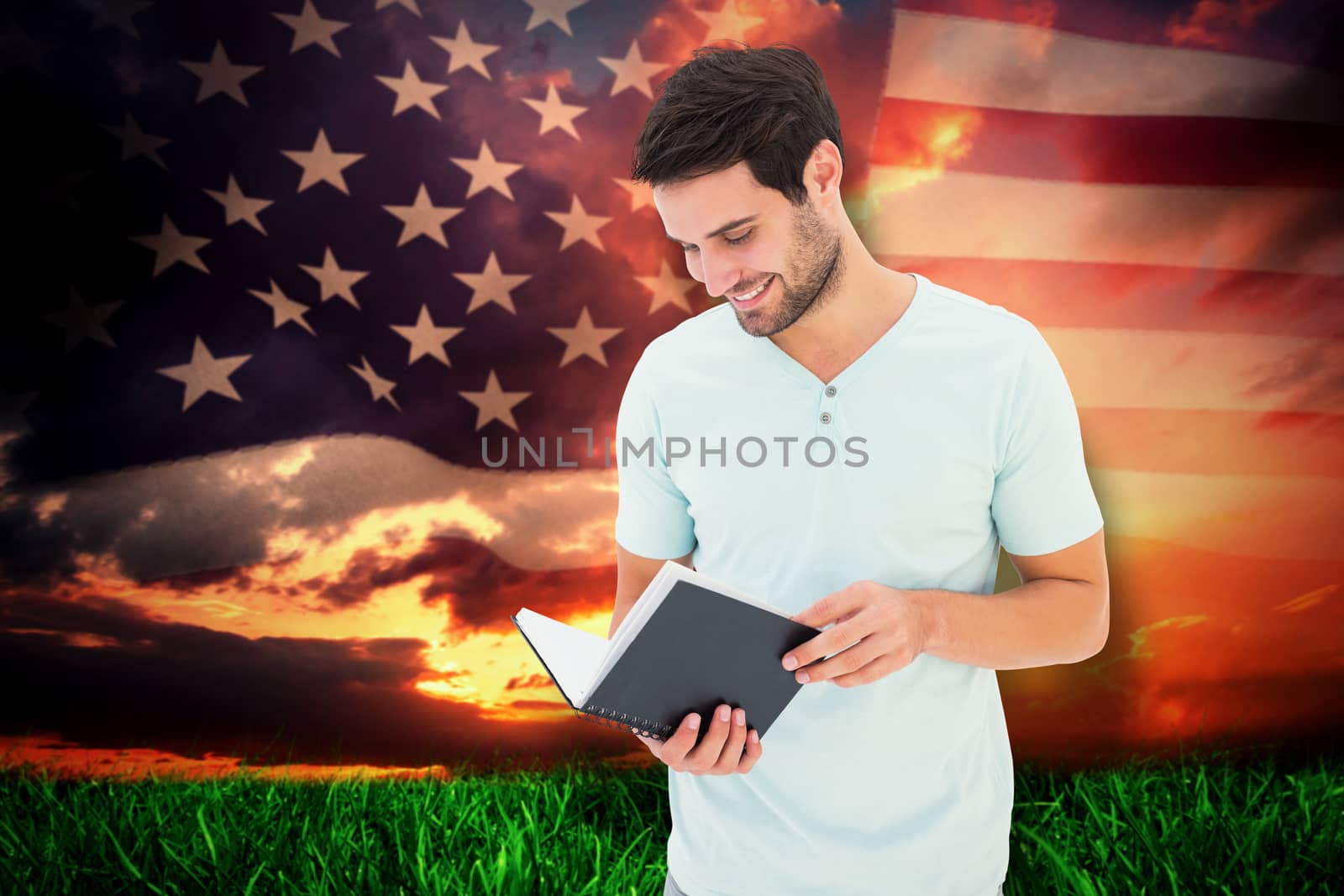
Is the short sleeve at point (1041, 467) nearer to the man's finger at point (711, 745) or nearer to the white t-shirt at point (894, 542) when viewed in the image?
the white t-shirt at point (894, 542)

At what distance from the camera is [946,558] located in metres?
1.05

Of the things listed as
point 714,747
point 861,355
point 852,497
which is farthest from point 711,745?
point 861,355

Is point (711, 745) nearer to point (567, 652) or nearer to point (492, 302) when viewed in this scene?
point (567, 652)

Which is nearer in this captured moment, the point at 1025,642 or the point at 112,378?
the point at 1025,642

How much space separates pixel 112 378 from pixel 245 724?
95 centimetres

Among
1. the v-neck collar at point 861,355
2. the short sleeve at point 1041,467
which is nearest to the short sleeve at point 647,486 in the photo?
the v-neck collar at point 861,355

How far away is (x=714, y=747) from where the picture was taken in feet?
3.16

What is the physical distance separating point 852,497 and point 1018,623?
23 centimetres

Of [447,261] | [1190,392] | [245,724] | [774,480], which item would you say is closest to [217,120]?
[447,261]

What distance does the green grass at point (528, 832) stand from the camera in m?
2.00

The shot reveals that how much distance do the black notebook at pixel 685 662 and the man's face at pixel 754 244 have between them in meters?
0.38

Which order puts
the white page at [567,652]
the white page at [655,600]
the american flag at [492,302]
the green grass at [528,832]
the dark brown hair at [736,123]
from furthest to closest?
the american flag at [492,302] → the green grass at [528,832] → the dark brown hair at [736,123] → the white page at [567,652] → the white page at [655,600]

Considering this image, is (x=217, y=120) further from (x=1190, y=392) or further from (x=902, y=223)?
(x=1190, y=392)

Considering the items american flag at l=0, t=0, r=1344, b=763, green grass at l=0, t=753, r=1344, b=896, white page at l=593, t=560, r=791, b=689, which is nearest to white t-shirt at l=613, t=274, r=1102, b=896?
white page at l=593, t=560, r=791, b=689
